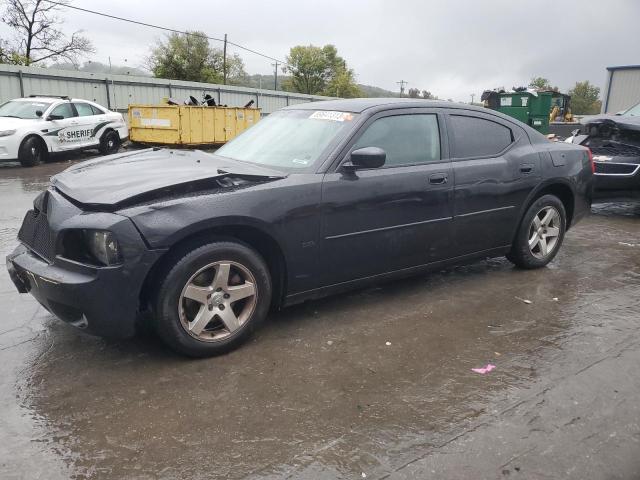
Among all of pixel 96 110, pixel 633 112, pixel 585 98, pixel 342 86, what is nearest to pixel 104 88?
pixel 96 110

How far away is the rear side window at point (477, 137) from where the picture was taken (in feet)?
14.3

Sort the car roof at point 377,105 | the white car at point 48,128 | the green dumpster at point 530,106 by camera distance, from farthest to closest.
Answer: the green dumpster at point 530,106
the white car at point 48,128
the car roof at point 377,105

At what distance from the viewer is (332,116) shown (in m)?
4.00

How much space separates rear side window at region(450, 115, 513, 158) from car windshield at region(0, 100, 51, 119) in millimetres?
11802

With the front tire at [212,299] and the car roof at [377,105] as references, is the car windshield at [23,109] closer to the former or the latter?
the car roof at [377,105]

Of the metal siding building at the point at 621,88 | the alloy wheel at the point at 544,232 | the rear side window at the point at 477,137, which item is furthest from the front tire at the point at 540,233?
the metal siding building at the point at 621,88

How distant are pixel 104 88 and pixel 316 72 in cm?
7410

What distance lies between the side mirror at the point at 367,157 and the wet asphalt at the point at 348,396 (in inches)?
45.0

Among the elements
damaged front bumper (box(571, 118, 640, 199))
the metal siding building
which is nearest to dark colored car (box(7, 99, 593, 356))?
damaged front bumper (box(571, 118, 640, 199))

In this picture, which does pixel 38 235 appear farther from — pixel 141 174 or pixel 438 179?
pixel 438 179

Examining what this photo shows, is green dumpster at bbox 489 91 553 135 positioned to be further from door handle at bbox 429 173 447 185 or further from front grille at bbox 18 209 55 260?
front grille at bbox 18 209 55 260

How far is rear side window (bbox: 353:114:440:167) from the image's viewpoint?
389 cm

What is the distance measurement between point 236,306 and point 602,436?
7.01 feet

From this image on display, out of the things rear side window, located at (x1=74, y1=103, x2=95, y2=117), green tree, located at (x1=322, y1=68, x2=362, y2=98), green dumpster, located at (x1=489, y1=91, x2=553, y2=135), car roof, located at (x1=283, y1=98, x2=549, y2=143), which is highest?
green tree, located at (x1=322, y1=68, x2=362, y2=98)
